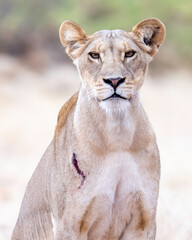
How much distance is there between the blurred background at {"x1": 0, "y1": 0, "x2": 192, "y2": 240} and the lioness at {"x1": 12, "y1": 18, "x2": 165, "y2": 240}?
176 cm

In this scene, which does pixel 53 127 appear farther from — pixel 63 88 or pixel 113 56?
pixel 113 56

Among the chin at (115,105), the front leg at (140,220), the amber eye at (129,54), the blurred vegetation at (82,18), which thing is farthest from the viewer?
the blurred vegetation at (82,18)

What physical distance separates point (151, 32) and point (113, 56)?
0.42 m

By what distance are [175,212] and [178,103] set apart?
25.9 feet

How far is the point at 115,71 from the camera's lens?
452 cm

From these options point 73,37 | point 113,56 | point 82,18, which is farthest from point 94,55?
point 82,18

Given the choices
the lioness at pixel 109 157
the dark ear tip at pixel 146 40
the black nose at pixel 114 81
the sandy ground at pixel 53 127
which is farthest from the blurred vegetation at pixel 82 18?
the black nose at pixel 114 81

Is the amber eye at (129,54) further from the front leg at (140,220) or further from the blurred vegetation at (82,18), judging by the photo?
the blurred vegetation at (82,18)

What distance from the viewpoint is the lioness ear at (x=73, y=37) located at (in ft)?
16.3

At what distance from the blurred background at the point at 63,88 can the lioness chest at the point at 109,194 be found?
177 cm

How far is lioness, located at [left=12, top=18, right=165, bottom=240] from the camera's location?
4699 mm

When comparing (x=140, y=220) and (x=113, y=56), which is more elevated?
(x=113, y=56)

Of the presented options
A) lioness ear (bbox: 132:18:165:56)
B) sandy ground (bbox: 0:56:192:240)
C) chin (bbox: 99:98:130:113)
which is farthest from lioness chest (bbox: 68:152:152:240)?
sandy ground (bbox: 0:56:192:240)

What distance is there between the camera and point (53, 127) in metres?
13.0
